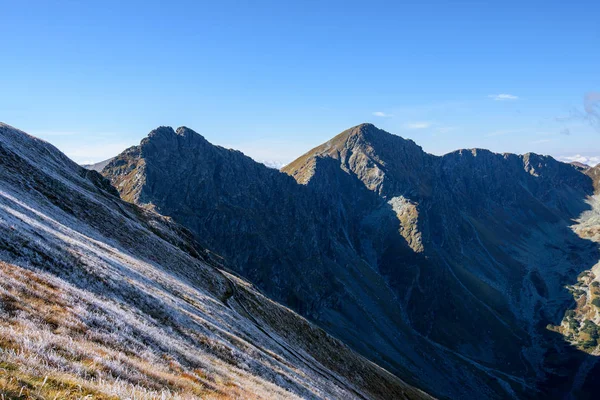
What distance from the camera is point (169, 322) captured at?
88.7 feet

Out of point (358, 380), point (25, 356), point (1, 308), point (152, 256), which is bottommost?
point (358, 380)

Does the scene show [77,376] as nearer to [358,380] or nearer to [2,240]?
[2,240]

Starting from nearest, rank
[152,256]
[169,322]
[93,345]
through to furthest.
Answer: [93,345] < [169,322] < [152,256]

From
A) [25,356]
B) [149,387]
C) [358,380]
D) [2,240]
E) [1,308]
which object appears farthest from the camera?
[358,380]

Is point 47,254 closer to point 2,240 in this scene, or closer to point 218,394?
point 2,240

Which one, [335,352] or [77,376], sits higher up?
[77,376]

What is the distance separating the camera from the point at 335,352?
68250 mm

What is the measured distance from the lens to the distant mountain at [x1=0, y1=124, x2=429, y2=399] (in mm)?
10720

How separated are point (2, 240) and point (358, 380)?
2251 inches

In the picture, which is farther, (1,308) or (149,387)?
(1,308)

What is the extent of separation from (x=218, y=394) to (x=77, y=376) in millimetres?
7363

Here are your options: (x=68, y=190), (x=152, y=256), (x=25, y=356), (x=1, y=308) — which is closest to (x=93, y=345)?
(x=1, y=308)

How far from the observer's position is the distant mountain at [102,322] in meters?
10.7

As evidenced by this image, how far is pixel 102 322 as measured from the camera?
716 inches
